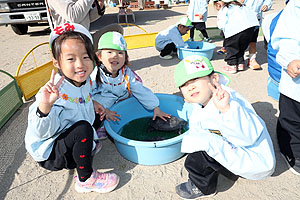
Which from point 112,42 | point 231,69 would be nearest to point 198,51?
point 231,69

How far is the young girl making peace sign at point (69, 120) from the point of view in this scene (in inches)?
52.1

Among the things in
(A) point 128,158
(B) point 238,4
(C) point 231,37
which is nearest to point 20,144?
(A) point 128,158

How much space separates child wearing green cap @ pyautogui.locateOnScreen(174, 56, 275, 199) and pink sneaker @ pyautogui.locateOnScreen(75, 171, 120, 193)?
58 cm

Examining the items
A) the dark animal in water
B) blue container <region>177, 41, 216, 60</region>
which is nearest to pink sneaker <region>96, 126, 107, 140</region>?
the dark animal in water

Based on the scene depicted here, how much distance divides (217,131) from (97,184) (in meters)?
0.89

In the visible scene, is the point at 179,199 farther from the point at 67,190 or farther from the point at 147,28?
the point at 147,28

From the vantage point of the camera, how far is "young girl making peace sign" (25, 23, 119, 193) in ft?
4.34

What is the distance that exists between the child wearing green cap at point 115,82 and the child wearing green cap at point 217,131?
76cm

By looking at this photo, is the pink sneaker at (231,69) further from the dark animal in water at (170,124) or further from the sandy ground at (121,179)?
the dark animal in water at (170,124)

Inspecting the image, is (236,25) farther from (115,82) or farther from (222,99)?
(222,99)

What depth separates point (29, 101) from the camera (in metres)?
2.75

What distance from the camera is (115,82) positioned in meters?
2.11

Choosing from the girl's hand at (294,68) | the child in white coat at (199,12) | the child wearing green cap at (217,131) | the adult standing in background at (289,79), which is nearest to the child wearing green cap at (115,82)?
the child wearing green cap at (217,131)

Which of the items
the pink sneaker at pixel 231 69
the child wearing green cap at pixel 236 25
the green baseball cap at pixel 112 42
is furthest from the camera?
the pink sneaker at pixel 231 69
